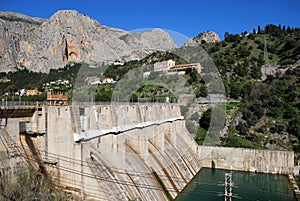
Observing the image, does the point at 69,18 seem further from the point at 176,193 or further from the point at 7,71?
the point at 176,193

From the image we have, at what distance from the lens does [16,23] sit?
71.8 meters

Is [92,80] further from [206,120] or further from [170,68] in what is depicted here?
[206,120]

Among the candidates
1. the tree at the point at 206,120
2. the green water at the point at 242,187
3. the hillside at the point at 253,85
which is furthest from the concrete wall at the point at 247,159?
the tree at the point at 206,120

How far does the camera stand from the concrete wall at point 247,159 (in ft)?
69.8

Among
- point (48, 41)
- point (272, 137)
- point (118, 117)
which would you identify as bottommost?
point (272, 137)

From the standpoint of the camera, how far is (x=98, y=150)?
12.8 metres

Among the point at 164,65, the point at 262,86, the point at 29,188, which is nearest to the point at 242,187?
the point at 29,188

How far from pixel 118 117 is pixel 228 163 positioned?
12278 mm

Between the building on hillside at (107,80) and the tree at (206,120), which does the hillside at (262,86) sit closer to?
the tree at (206,120)

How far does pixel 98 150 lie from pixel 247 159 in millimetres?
13739

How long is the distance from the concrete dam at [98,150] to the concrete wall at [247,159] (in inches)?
142

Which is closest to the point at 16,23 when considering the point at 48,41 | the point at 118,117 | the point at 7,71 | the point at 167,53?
the point at 48,41

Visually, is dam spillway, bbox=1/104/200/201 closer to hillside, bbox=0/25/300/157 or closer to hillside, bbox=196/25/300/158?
hillside, bbox=0/25/300/157

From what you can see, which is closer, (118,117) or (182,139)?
(118,117)
